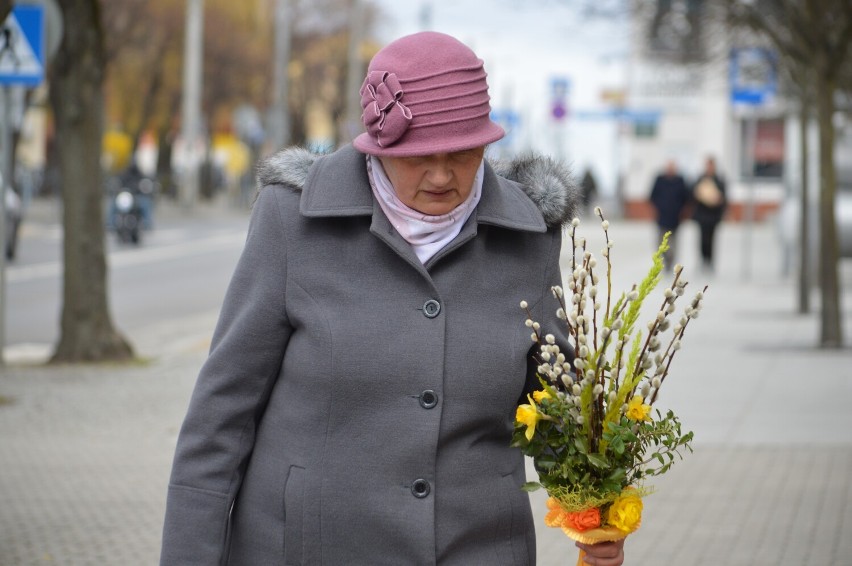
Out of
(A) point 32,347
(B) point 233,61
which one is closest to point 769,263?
(A) point 32,347

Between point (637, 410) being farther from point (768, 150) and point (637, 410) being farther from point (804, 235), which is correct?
point (768, 150)

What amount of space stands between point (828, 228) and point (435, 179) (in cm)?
1173

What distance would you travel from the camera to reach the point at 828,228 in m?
14.1

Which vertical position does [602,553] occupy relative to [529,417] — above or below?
below

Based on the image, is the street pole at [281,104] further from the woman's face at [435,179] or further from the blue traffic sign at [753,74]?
the woman's face at [435,179]

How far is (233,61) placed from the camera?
59.7 meters

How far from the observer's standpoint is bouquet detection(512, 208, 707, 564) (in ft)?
9.40

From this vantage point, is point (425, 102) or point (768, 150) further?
point (768, 150)

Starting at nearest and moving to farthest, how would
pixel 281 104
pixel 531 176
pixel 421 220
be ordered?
pixel 421 220
pixel 531 176
pixel 281 104

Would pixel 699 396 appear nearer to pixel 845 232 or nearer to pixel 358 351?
pixel 358 351

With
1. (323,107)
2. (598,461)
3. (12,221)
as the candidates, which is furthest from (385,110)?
(323,107)

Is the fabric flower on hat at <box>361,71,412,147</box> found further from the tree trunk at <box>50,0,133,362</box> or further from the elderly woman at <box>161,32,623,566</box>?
the tree trunk at <box>50,0,133,362</box>

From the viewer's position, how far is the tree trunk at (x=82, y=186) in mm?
12617

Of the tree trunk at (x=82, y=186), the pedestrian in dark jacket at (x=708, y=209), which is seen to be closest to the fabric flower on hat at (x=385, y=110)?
the tree trunk at (x=82, y=186)
